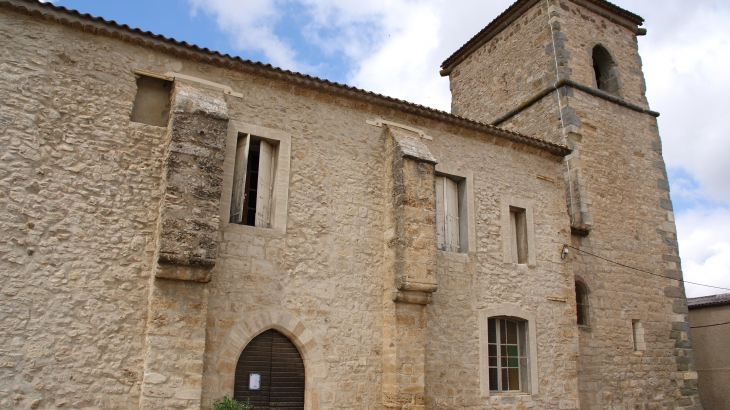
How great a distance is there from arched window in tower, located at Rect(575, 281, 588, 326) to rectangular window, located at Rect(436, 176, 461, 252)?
11.1 ft

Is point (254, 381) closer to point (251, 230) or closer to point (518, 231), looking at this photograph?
point (251, 230)

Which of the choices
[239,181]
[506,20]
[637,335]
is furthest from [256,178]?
[506,20]

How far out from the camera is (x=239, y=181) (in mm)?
8023

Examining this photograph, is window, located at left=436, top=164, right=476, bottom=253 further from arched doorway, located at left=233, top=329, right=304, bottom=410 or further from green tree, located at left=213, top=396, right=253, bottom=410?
green tree, located at left=213, top=396, right=253, bottom=410

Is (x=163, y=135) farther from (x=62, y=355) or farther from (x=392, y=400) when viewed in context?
(x=392, y=400)

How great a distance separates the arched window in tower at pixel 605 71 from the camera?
45.9 ft

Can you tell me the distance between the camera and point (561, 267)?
10609 millimetres

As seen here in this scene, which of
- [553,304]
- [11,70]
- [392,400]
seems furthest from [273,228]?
[553,304]

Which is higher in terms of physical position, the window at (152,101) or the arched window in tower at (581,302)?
the window at (152,101)

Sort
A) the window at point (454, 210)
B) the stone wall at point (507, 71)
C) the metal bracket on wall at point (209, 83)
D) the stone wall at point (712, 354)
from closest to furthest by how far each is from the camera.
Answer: the metal bracket on wall at point (209, 83) → the window at point (454, 210) → the stone wall at point (712, 354) → the stone wall at point (507, 71)

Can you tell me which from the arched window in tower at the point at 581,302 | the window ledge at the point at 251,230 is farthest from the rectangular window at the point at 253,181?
the arched window in tower at the point at 581,302

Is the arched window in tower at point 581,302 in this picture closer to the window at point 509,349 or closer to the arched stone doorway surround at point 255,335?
the window at point 509,349

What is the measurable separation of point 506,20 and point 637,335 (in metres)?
8.96

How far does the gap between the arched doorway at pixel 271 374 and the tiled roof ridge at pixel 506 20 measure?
11.4 m
